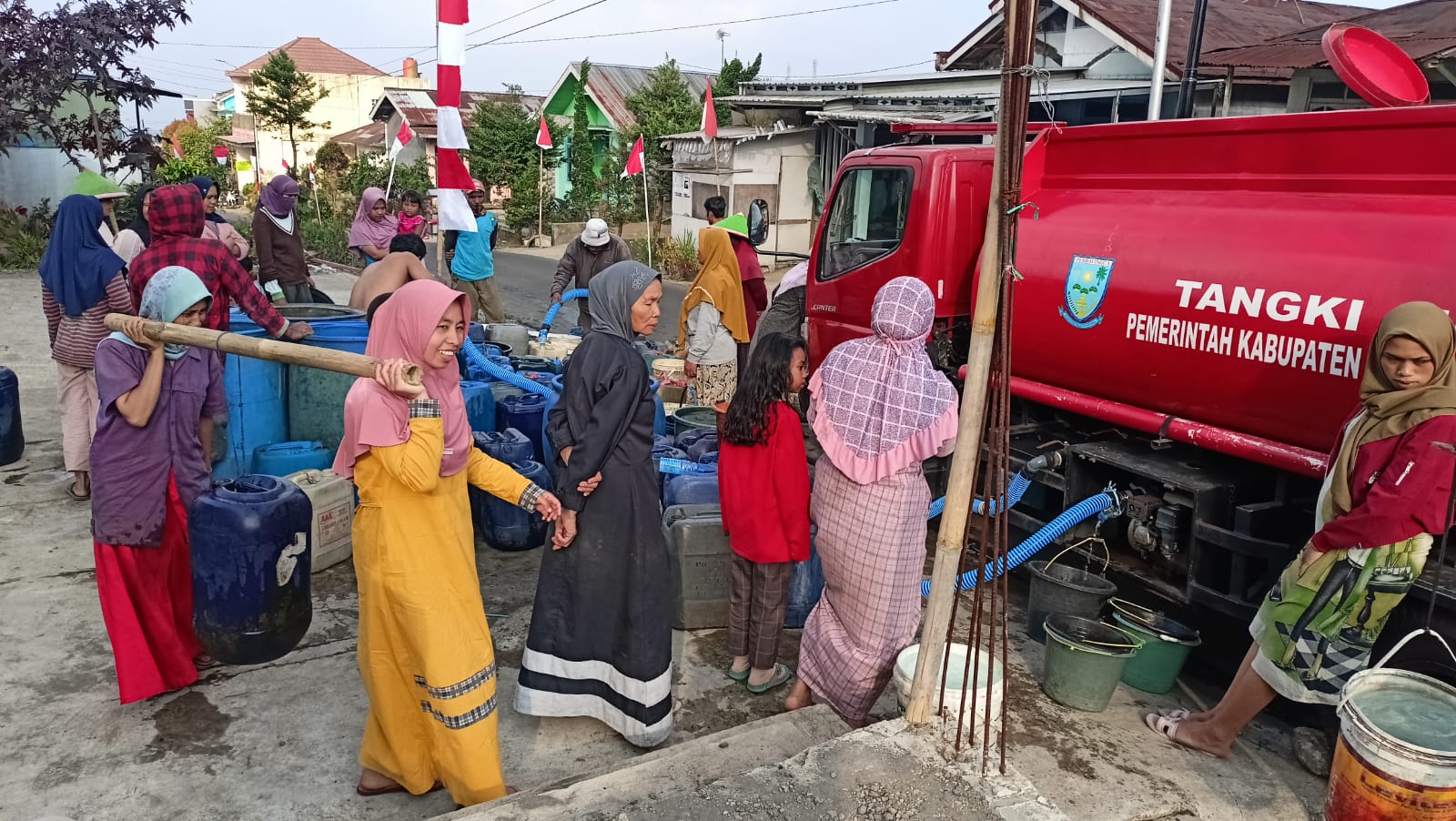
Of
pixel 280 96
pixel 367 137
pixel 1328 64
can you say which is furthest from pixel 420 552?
pixel 367 137

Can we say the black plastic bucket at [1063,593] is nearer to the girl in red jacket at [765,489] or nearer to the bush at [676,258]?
the girl in red jacket at [765,489]

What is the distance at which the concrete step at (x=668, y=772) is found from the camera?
8.07 ft

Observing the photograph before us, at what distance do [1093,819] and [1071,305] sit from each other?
92.3 inches

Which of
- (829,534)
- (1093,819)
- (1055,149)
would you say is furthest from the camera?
(1055,149)

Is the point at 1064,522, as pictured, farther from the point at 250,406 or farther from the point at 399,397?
the point at 250,406

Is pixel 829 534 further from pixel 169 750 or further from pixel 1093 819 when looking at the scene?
pixel 169 750

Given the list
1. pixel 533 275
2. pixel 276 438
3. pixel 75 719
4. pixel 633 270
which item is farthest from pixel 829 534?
pixel 533 275

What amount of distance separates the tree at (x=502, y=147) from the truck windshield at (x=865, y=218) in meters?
20.3

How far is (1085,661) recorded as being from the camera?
367 cm

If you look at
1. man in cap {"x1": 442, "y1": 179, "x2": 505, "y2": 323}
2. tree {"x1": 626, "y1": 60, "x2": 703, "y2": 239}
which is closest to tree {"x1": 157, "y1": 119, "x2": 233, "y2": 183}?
tree {"x1": 626, "y1": 60, "x2": 703, "y2": 239}

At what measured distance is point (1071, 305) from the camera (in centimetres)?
452

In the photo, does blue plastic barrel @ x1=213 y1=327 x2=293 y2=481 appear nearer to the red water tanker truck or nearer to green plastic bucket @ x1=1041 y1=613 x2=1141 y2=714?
the red water tanker truck

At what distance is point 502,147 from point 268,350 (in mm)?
23773

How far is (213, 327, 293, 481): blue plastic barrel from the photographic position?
17.7 feet
